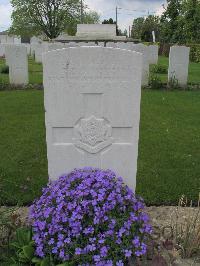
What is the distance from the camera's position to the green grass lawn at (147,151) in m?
4.20

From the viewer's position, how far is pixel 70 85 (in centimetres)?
294

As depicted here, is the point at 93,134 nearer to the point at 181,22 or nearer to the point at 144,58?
the point at 144,58

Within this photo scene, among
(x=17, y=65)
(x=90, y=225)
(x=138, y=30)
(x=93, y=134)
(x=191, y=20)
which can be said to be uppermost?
(x=138, y=30)

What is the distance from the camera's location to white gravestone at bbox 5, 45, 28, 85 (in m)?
11.3

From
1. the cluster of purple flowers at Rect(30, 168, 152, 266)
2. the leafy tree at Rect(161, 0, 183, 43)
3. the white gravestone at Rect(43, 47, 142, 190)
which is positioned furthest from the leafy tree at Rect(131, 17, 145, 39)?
the cluster of purple flowers at Rect(30, 168, 152, 266)

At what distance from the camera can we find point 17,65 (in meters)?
11.5

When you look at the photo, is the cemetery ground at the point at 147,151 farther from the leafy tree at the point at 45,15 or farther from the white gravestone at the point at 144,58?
the leafy tree at the point at 45,15

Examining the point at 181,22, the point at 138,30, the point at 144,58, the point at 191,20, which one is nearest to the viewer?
the point at 144,58

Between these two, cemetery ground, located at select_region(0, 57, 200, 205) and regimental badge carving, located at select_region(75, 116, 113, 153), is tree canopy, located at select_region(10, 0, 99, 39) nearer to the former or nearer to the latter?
cemetery ground, located at select_region(0, 57, 200, 205)

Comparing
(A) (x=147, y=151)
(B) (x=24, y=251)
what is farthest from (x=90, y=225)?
(A) (x=147, y=151)

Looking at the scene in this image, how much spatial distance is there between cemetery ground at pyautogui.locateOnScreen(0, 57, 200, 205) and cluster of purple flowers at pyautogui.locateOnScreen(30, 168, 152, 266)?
1.22 metres

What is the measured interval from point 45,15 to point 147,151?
34.6 m

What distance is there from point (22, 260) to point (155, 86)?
368 inches

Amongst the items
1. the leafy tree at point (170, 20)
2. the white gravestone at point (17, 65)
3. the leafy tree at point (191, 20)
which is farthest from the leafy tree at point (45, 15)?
the white gravestone at point (17, 65)
